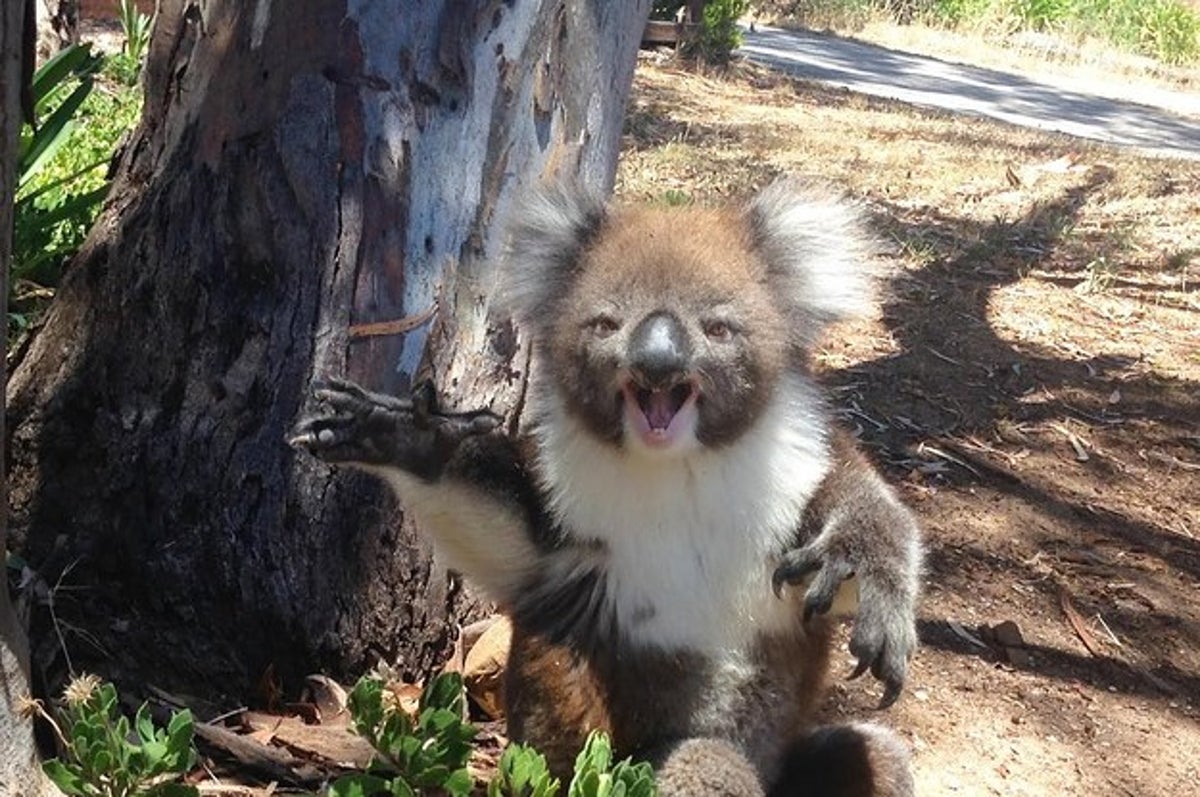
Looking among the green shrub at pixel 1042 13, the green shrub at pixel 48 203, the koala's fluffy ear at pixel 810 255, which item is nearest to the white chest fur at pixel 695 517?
the koala's fluffy ear at pixel 810 255

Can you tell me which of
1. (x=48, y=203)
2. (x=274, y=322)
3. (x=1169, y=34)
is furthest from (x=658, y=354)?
(x=1169, y=34)

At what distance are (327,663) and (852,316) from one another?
4.63 feet

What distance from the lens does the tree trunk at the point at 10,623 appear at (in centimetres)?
238

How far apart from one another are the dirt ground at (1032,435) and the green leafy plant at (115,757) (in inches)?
67.7

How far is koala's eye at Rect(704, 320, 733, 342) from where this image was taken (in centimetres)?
279

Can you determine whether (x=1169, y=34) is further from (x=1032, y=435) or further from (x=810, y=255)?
(x=810, y=255)

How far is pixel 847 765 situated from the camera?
298 centimetres

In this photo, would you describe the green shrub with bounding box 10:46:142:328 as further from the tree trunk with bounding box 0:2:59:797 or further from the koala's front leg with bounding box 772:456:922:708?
the koala's front leg with bounding box 772:456:922:708

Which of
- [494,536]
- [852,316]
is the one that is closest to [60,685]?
[494,536]

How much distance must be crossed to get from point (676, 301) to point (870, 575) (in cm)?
64

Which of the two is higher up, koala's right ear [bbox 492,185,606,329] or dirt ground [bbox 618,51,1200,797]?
koala's right ear [bbox 492,185,606,329]

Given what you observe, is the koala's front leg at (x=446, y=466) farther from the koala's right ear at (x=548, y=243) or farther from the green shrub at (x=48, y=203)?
the green shrub at (x=48, y=203)

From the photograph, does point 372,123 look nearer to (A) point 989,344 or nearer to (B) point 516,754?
(B) point 516,754

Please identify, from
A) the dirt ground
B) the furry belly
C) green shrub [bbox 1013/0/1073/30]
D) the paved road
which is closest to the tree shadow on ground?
the dirt ground
